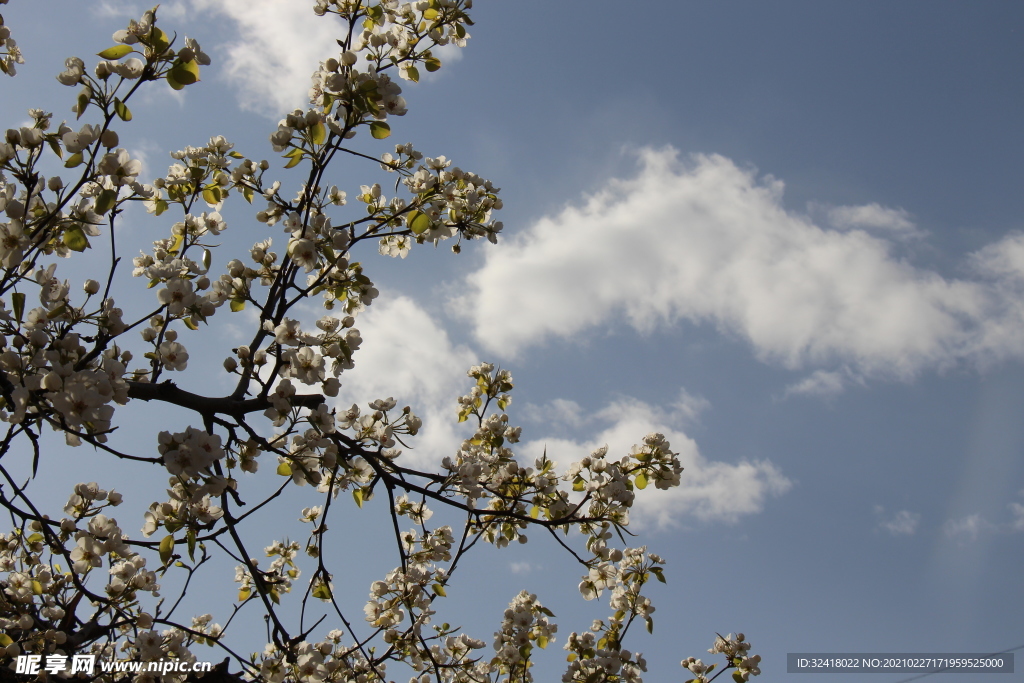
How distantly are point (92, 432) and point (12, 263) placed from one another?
88 centimetres

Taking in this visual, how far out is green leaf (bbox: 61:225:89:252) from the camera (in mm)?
3152

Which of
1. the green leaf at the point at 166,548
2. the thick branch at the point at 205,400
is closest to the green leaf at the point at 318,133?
the thick branch at the point at 205,400

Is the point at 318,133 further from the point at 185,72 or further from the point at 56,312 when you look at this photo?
the point at 56,312

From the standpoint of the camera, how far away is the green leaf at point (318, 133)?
2691 mm

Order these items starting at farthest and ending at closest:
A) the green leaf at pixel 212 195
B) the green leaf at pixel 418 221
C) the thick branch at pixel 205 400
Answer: the green leaf at pixel 418 221
the green leaf at pixel 212 195
the thick branch at pixel 205 400

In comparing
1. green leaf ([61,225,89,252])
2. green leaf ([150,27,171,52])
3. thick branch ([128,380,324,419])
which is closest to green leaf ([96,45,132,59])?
green leaf ([150,27,171,52])

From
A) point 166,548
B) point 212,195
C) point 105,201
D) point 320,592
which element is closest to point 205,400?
point 166,548

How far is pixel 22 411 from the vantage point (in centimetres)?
242

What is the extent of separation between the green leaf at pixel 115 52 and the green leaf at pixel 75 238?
3.24 feet

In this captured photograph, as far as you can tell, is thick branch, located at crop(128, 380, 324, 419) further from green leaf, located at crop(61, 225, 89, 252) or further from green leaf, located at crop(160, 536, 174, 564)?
green leaf, located at crop(61, 225, 89, 252)

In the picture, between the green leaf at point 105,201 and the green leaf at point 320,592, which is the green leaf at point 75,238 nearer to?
the green leaf at point 105,201

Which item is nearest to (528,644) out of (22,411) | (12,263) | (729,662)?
(729,662)

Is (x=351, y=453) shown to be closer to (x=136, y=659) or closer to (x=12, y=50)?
(x=136, y=659)

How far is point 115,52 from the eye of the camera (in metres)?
2.58
